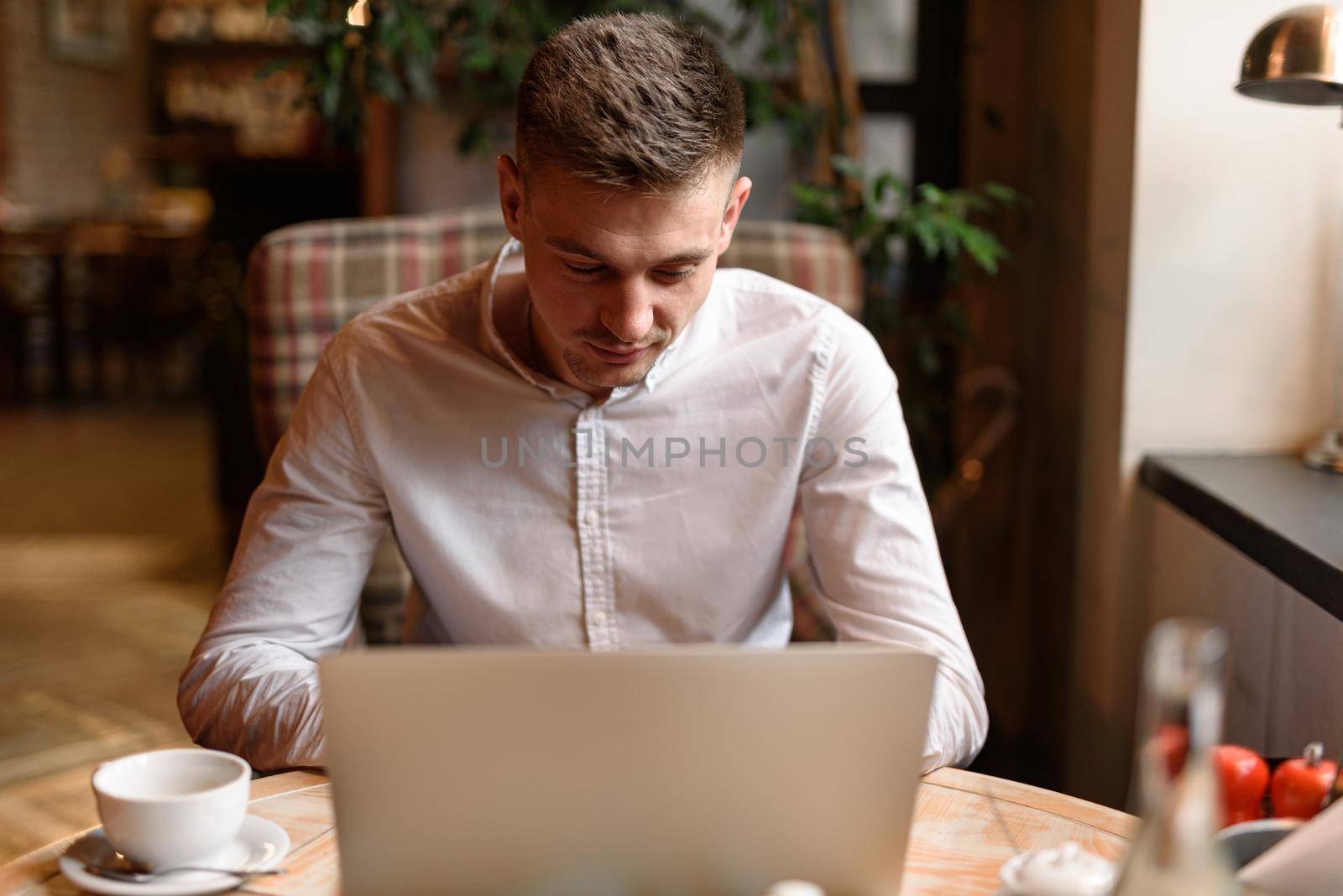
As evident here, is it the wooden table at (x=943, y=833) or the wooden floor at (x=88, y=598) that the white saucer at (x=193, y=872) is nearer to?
the wooden table at (x=943, y=833)

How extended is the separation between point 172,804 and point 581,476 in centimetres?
63

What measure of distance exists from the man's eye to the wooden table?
1.57 feet

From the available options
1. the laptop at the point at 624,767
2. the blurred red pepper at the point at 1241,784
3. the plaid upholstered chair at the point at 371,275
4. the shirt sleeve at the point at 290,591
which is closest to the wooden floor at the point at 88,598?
the plaid upholstered chair at the point at 371,275

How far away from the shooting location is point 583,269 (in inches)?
45.8

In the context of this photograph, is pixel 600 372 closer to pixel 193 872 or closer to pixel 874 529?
pixel 874 529

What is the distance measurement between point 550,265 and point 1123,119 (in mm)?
1016

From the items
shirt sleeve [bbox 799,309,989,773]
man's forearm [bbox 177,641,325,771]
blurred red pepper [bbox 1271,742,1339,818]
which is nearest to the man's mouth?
shirt sleeve [bbox 799,309,989,773]

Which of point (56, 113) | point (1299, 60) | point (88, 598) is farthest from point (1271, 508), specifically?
point (56, 113)

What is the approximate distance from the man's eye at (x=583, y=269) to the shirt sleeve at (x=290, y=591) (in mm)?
329

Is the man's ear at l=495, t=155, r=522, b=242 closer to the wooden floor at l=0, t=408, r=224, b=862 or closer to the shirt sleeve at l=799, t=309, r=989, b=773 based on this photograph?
the shirt sleeve at l=799, t=309, r=989, b=773

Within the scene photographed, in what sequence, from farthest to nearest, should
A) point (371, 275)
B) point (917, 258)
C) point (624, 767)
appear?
point (917, 258) < point (371, 275) < point (624, 767)

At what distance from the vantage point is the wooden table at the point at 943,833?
32.3 inches

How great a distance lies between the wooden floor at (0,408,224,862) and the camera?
2656 millimetres

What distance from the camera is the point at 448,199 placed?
2838mm
